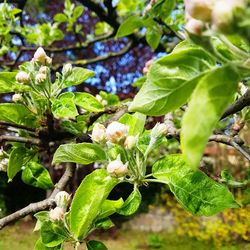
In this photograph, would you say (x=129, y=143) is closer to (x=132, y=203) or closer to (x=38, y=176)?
(x=132, y=203)

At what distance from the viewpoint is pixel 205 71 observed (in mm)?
542

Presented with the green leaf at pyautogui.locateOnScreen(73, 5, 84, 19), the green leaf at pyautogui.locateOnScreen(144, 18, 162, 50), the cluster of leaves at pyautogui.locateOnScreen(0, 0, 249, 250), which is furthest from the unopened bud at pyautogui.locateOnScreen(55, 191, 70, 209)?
the green leaf at pyautogui.locateOnScreen(73, 5, 84, 19)

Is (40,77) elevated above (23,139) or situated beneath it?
elevated above

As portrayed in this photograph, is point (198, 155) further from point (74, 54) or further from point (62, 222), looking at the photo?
point (74, 54)

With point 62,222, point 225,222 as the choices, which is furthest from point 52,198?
point 225,222

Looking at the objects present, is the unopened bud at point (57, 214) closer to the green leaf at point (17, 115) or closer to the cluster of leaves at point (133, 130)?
the cluster of leaves at point (133, 130)

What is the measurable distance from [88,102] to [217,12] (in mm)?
805

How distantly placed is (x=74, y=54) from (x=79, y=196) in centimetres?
796

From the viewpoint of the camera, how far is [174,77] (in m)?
0.57

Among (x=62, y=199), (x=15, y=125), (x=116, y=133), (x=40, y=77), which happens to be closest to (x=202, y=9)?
(x=116, y=133)

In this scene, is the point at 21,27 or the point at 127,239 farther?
the point at 127,239

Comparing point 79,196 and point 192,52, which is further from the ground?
point 192,52

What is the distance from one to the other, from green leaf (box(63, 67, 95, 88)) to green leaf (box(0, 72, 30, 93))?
11 centimetres

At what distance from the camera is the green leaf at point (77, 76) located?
1260mm
